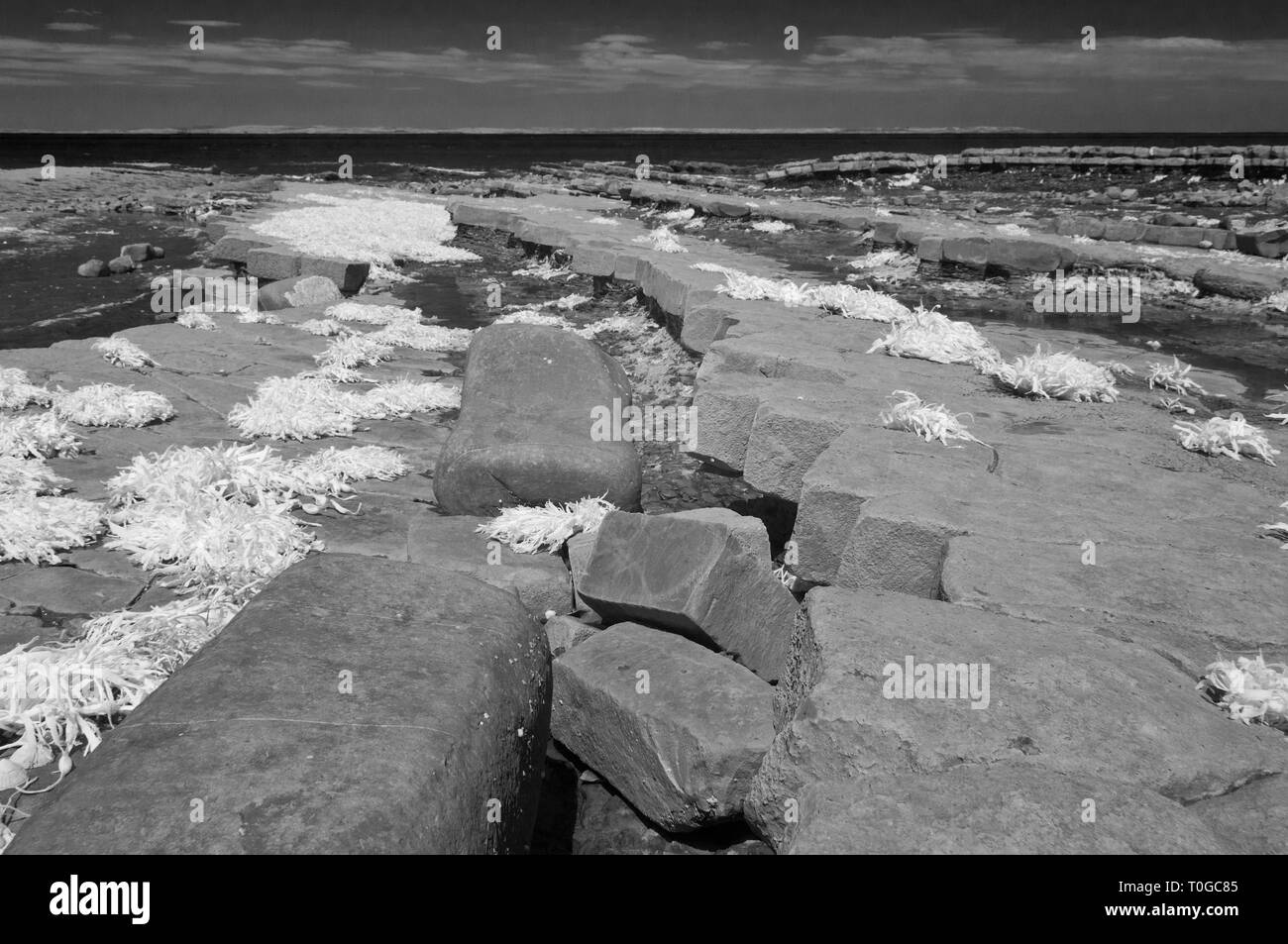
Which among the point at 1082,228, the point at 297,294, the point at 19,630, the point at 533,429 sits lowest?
the point at 19,630

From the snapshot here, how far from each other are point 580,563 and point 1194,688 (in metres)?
2.34

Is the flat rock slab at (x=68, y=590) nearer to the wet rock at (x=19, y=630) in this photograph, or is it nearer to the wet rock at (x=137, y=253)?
the wet rock at (x=19, y=630)

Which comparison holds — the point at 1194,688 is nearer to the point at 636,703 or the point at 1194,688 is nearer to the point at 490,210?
the point at 636,703

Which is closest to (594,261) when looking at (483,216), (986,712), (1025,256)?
(1025,256)

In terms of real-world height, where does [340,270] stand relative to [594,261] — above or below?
below

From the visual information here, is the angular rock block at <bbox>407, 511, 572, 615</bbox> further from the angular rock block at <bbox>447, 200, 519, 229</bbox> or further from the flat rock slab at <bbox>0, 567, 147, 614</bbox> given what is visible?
the angular rock block at <bbox>447, 200, 519, 229</bbox>

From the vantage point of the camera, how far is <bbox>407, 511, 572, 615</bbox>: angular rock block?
13.2 feet

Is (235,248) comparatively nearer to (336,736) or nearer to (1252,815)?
(336,736)

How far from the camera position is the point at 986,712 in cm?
229

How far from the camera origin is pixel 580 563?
4090 millimetres

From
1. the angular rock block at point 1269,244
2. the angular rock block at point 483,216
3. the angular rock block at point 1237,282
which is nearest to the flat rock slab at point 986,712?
the angular rock block at point 1237,282

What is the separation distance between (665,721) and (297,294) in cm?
838

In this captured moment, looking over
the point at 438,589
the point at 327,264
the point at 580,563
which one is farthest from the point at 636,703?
the point at 327,264
